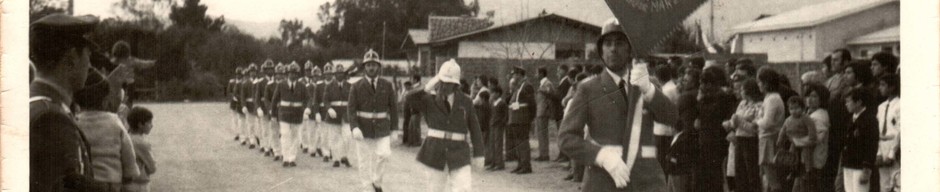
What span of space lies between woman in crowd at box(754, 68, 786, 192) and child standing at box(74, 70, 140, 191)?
3469mm

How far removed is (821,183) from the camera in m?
5.84

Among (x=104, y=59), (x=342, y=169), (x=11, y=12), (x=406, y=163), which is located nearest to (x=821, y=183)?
(x=406, y=163)

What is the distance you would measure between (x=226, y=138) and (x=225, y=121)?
0.70ft

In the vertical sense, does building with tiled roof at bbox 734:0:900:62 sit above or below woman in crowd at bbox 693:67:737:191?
above

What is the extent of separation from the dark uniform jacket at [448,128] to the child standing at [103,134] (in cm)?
181

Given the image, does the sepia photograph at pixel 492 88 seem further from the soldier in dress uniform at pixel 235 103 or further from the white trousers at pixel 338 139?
the white trousers at pixel 338 139

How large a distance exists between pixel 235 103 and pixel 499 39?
5.92ft

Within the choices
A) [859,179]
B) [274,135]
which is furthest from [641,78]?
[274,135]

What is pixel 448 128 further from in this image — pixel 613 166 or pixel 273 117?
pixel 273 117

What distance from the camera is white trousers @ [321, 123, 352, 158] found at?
6.66 metres

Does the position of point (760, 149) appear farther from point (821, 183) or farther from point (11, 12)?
point (11, 12)

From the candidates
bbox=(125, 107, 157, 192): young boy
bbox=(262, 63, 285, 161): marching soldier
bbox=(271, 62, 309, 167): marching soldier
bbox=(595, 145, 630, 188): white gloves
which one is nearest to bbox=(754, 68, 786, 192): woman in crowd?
bbox=(595, 145, 630, 188): white gloves

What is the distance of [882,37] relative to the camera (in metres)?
5.24

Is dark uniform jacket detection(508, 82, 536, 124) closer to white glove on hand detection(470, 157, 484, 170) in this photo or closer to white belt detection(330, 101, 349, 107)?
white glove on hand detection(470, 157, 484, 170)
